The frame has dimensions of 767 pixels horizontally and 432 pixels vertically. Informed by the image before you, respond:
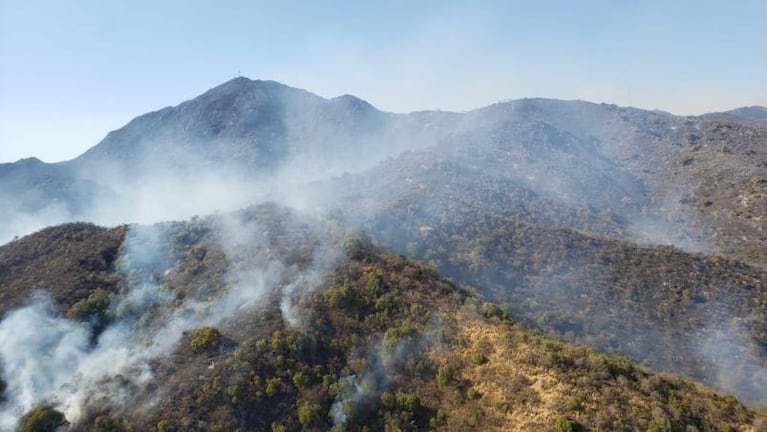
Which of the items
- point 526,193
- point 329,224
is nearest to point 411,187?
point 526,193

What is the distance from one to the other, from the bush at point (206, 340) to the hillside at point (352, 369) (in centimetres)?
17

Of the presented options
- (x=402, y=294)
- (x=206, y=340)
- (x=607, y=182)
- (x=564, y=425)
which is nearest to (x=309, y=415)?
(x=206, y=340)

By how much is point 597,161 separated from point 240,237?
153178 millimetres

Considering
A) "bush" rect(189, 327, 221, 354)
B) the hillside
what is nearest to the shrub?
the hillside

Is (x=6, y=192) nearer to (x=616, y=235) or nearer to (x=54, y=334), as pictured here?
(x=54, y=334)

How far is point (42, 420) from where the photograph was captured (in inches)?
1347

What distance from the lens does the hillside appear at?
1256 inches

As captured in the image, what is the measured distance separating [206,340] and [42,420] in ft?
42.8

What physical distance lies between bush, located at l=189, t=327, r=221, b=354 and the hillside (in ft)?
0.54

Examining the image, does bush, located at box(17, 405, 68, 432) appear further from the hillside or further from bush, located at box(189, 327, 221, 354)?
bush, located at box(189, 327, 221, 354)

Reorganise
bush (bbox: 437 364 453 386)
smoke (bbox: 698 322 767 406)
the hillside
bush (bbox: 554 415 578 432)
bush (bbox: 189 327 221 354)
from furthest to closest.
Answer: smoke (bbox: 698 322 767 406)
bush (bbox: 189 327 221 354)
bush (bbox: 437 364 453 386)
the hillside
bush (bbox: 554 415 578 432)

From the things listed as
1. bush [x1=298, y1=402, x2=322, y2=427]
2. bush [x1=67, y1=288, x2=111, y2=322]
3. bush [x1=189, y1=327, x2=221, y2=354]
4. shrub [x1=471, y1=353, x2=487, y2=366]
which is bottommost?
bush [x1=298, y1=402, x2=322, y2=427]

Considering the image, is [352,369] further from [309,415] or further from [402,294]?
[402,294]

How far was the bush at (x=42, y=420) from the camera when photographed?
111 feet
